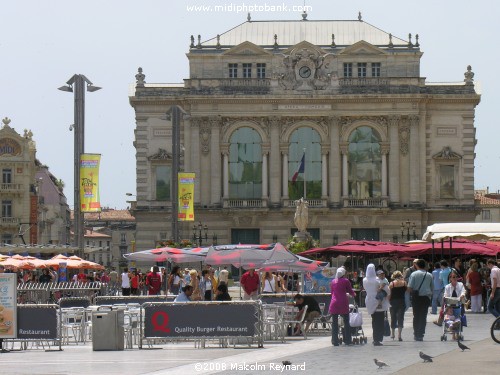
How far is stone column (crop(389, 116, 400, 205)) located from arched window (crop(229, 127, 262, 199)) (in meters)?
9.97

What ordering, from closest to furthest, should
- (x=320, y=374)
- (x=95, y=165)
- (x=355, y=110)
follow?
(x=320, y=374)
(x=95, y=165)
(x=355, y=110)

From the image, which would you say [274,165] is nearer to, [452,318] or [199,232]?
[199,232]

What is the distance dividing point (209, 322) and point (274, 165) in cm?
7253

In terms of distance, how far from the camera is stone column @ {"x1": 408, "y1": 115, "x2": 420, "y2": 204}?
104 m

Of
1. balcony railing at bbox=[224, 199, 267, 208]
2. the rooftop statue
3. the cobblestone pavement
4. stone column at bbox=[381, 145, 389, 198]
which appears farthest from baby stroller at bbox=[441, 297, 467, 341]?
balcony railing at bbox=[224, 199, 267, 208]

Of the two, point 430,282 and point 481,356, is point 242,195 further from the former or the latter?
point 481,356

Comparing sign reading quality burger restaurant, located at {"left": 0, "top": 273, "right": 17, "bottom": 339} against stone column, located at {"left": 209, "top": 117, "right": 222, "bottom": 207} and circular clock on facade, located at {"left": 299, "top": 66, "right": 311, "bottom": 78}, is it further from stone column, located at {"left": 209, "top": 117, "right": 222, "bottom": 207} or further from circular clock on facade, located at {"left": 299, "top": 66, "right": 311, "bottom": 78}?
circular clock on facade, located at {"left": 299, "top": 66, "right": 311, "bottom": 78}

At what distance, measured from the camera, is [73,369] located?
26.8 meters

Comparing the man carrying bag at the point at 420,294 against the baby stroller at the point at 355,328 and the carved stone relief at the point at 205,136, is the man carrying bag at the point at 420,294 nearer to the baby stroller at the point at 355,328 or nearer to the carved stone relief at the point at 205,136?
the baby stroller at the point at 355,328

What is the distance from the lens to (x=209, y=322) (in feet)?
108

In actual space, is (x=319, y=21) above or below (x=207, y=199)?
above

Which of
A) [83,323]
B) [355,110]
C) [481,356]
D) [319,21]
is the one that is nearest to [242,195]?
[355,110]

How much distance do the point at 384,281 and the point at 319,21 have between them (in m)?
82.2

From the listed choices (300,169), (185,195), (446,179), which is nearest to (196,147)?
(300,169)
